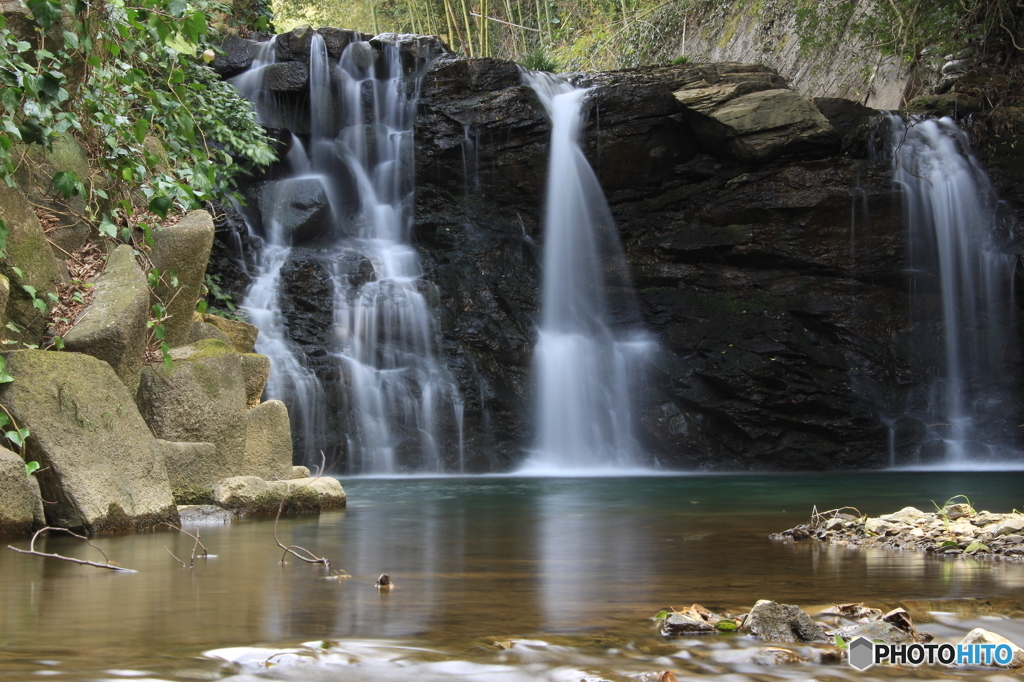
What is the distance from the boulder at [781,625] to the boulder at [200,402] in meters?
4.50

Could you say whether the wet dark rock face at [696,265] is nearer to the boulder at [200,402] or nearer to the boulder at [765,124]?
the boulder at [765,124]

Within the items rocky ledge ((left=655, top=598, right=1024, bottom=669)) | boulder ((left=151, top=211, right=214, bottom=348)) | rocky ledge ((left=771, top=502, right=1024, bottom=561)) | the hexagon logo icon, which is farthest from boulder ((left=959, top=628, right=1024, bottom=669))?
boulder ((left=151, top=211, right=214, bottom=348))

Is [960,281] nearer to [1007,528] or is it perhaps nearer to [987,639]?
[1007,528]

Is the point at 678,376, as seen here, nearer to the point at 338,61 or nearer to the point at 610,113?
the point at 610,113

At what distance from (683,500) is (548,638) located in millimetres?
5627

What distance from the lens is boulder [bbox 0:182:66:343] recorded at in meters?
5.62

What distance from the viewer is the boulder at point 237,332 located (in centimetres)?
855

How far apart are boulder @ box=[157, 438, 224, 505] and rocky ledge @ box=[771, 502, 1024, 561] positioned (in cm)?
370

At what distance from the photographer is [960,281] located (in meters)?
14.2

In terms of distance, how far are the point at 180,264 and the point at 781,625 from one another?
5.55 metres

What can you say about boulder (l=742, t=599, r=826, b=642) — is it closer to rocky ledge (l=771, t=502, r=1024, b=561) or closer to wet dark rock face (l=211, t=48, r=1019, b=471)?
rocky ledge (l=771, t=502, r=1024, b=561)

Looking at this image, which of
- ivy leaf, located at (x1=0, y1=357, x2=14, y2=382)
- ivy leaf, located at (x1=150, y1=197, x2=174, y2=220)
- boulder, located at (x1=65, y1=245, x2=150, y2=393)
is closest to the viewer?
ivy leaf, located at (x1=0, y1=357, x2=14, y2=382)

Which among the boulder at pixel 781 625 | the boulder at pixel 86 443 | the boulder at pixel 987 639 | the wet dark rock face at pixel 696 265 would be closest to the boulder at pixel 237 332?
the boulder at pixel 86 443

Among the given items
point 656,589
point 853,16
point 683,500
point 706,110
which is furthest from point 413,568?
point 853,16
